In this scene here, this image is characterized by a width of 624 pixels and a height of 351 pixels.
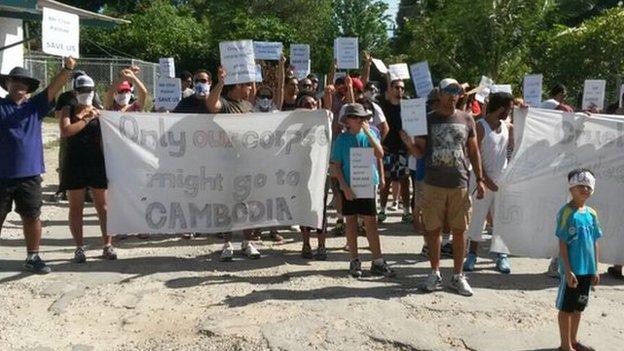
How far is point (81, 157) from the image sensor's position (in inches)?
287

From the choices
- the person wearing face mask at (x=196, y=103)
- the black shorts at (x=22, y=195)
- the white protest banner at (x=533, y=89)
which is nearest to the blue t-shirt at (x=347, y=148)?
the person wearing face mask at (x=196, y=103)

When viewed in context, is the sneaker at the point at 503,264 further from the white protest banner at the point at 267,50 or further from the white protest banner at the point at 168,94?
the white protest banner at the point at 168,94

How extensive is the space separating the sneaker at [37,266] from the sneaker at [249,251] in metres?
1.91

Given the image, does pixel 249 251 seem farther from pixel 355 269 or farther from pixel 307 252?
pixel 355 269

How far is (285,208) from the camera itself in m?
7.75

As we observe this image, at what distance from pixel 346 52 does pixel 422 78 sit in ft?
5.78

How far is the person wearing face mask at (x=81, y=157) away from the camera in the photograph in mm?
7090

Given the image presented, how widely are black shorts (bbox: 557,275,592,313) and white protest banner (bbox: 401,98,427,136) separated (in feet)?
5.76

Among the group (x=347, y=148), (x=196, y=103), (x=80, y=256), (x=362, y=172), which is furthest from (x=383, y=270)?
(x=80, y=256)

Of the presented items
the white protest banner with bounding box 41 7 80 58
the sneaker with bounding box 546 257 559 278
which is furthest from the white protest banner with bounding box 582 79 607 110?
the white protest banner with bounding box 41 7 80 58

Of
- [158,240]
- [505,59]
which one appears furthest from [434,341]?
[505,59]

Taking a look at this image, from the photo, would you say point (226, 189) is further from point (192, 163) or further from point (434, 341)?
point (434, 341)

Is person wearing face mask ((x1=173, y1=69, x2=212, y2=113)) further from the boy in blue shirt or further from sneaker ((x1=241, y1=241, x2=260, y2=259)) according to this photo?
the boy in blue shirt

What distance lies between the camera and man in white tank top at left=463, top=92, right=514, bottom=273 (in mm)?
7250
